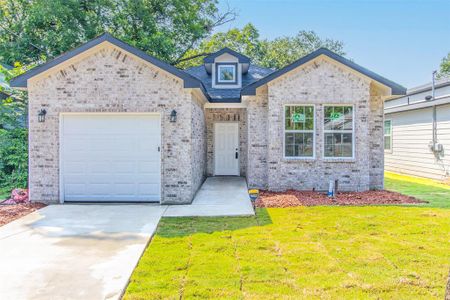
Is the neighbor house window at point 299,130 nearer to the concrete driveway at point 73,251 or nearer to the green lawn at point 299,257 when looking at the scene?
the green lawn at point 299,257

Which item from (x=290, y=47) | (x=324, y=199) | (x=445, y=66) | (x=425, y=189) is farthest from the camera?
(x=445, y=66)

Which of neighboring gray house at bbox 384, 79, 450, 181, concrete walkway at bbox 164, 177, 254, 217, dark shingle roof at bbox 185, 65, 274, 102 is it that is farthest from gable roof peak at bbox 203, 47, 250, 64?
neighboring gray house at bbox 384, 79, 450, 181

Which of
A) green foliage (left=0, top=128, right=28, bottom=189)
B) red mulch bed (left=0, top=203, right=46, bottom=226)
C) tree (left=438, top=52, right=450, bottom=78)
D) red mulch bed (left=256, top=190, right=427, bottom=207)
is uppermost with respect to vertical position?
tree (left=438, top=52, right=450, bottom=78)

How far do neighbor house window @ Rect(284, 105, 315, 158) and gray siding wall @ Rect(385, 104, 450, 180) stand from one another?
6.19 meters

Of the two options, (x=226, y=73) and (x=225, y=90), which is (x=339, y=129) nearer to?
(x=225, y=90)

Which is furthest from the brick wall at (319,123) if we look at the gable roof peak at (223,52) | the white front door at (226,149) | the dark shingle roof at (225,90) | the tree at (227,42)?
the tree at (227,42)

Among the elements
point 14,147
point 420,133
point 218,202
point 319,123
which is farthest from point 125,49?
point 420,133

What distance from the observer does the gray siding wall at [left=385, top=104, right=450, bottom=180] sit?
44.8 ft

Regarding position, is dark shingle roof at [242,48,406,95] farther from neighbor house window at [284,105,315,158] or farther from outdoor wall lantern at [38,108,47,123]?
outdoor wall lantern at [38,108,47,123]

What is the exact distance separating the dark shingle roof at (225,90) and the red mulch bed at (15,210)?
6.75m

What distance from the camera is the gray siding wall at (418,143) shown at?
538 inches

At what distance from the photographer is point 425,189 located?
11883 millimetres

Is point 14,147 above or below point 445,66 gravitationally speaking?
below

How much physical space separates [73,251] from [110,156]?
14.0 ft
